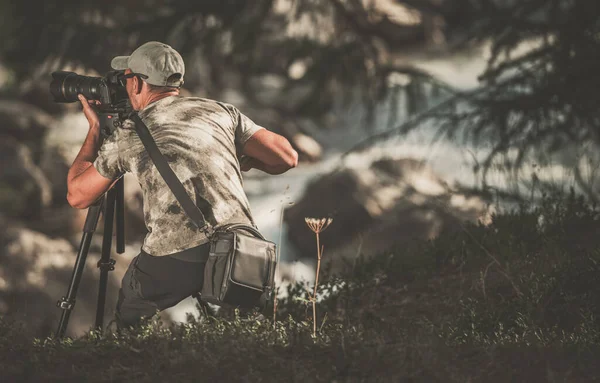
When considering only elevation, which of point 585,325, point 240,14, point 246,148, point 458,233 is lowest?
point 585,325

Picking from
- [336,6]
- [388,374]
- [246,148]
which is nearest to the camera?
[388,374]

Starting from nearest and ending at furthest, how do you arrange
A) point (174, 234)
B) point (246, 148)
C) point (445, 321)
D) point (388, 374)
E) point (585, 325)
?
point (388, 374) < point (174, 234) < point (246, 148) < point (585, 325) < point (445, 321)

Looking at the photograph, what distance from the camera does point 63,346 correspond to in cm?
416

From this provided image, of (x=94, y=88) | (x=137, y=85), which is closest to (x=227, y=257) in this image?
(x=137, y=85)

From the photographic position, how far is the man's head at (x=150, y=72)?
411cm

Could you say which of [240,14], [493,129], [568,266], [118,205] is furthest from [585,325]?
[240,14]

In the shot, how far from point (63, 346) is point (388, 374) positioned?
172 cm

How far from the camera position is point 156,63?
4.11 m

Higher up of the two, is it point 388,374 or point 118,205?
point 118,205

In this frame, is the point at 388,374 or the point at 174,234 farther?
the point at 174,234

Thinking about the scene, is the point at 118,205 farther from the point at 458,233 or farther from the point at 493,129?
the point at 493,129

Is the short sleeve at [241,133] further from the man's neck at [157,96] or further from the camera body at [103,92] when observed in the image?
the camera body at [103,92]

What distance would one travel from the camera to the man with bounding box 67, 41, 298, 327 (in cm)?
403

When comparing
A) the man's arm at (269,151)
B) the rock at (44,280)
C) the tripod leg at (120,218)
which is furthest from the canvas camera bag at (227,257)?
the rock at (44,280)
